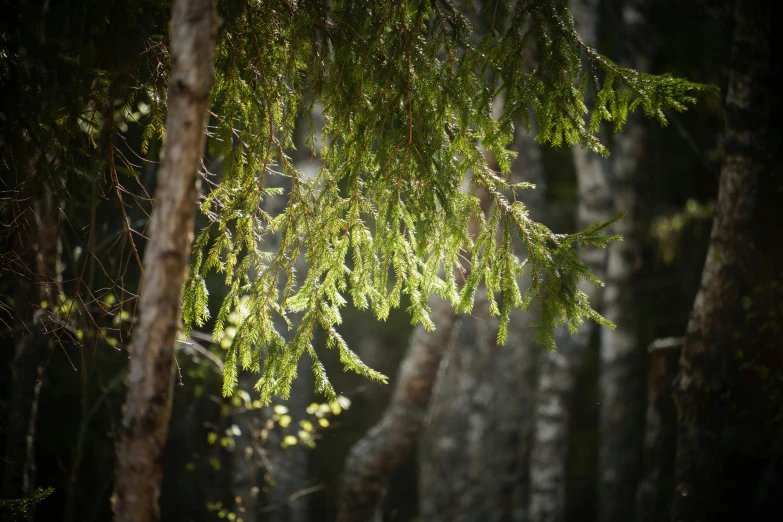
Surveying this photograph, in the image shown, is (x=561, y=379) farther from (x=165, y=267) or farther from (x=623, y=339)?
(x=165, y=267)

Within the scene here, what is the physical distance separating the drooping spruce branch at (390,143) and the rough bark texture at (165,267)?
0.66 metres

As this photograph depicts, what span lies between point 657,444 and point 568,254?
129 inches

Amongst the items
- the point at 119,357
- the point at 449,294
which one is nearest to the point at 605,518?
the point at 449,294

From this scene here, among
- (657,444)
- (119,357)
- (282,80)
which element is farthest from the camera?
(119,357)

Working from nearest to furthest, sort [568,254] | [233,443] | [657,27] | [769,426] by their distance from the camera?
[568,254] < [769,426] < [233,443] < [657,27]

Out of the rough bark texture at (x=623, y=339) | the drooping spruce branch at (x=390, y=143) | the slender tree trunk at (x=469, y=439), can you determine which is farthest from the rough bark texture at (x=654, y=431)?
the drooping spruce branch at (x=390, y=143)

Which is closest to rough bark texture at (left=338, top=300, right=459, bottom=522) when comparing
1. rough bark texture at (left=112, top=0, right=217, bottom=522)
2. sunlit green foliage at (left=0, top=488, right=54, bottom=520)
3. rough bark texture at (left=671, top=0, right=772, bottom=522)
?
rough bark texture at (left=671, top=0, right=772, bottom=522)

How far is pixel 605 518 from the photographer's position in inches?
283

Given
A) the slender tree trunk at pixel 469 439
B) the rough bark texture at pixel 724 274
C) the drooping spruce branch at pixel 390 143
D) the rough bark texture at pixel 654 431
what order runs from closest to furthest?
the drooping spruce branch at pixel 390 143, the rough bark texture at pixel 724 274, the rough bark texture at pixel 654 431, the slender tree trunk at pixel 469 439

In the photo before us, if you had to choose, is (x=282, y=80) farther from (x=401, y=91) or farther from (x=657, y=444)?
(x=657, y=444)

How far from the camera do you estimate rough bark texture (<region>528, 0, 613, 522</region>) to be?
23.1ft

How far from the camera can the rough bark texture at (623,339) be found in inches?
277

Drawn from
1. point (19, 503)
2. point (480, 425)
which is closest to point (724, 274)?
point (480, 425)

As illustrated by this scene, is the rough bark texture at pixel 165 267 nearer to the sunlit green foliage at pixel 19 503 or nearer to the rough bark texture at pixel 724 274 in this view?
the sunlit green foliage at pixel 19 503
